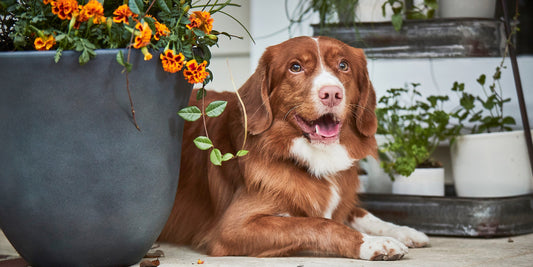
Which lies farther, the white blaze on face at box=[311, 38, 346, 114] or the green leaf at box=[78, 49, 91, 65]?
the white blaze on face at box=[311, 38, 346, 114]

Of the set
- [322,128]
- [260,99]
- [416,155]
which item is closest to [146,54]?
[260,99]

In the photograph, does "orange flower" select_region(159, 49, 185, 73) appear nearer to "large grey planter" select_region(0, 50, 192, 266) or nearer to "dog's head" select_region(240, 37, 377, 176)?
"large grey planter" select_region(0, 50, 192, 266)

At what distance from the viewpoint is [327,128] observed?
217cm

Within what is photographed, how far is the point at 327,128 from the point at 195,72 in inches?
24.1

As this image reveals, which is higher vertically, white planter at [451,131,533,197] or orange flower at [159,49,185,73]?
orange flower at [159,49,185,73]

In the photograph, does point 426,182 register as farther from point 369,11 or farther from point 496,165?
point 369,11

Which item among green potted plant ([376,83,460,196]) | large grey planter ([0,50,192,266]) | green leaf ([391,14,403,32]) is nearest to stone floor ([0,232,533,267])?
large grey planter ([0,50,192,266])

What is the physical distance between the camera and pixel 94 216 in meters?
1.72

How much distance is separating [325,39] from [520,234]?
1280 mm

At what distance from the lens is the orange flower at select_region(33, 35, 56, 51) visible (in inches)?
64.2

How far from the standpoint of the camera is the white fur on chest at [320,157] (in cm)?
217

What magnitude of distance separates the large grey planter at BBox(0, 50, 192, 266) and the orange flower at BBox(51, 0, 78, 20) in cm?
11

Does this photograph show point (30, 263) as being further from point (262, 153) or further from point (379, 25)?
point (379, 25)

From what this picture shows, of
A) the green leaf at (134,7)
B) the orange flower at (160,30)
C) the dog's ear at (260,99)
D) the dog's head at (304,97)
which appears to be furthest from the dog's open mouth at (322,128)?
the green leaf at (134,7)
